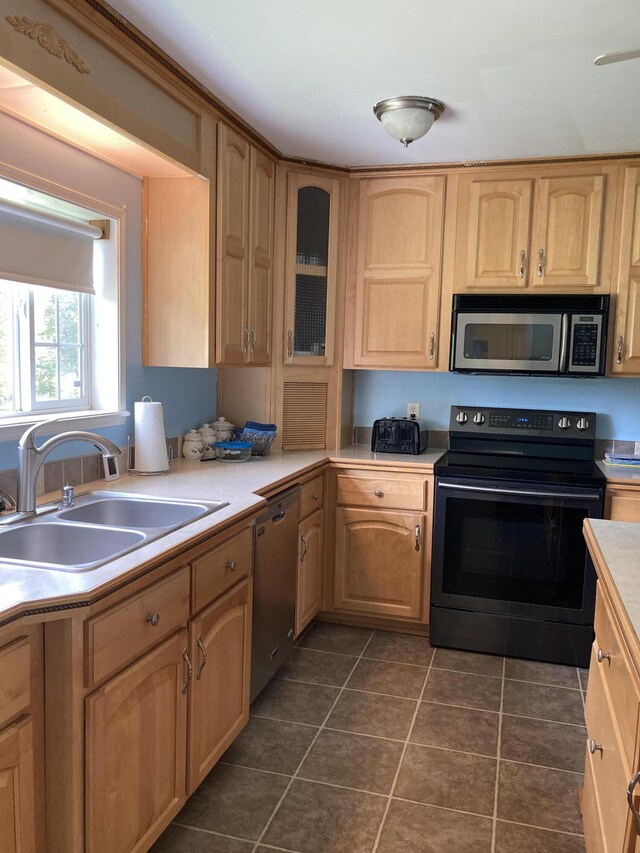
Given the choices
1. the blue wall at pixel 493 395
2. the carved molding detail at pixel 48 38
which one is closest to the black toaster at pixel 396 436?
the blue wall at pixel 493 395

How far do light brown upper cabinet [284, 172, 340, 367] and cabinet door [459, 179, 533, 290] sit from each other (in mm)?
655

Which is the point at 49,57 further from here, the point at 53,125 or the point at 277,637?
the point at 277,637

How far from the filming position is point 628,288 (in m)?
3.14

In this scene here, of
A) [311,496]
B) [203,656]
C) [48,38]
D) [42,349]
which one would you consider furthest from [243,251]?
[203,656]

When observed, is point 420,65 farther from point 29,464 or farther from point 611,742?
point 611,742

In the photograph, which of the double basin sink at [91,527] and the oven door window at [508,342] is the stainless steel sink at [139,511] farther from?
the oven door window at [508,342]

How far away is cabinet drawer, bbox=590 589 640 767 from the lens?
3.99 feet

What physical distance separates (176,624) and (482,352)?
2.10 meters

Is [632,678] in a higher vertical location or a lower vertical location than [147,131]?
lower

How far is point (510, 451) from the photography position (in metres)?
3.53

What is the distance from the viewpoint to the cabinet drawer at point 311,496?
302 cm

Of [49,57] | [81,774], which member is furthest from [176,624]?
[49,57]

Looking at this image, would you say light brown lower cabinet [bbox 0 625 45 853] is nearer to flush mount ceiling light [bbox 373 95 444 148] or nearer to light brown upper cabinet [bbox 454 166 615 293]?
flush mount ceiling light [bbox 373 95 444 148]

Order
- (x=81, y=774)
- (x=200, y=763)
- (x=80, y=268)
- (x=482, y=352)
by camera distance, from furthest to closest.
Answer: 1. (x=482, y=352)
2. (x=80, y=268)
3. (x=200, y=763)
4. (x=81, y=774)
